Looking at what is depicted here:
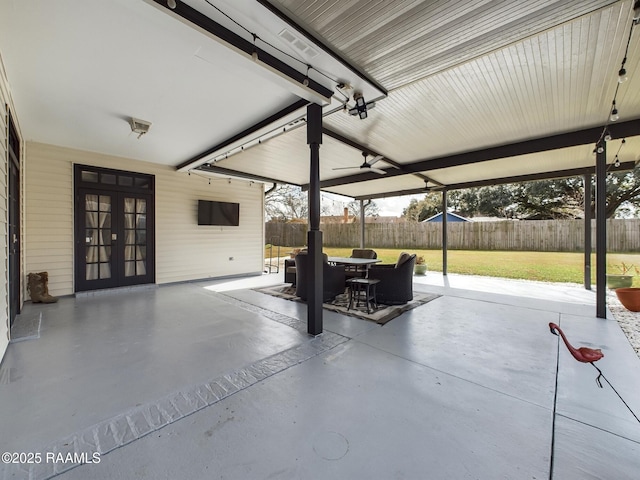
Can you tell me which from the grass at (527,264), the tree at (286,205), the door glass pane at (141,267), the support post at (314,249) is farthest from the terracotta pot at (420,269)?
the tree at (286,205)

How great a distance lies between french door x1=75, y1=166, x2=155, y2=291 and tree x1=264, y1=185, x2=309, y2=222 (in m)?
10.7

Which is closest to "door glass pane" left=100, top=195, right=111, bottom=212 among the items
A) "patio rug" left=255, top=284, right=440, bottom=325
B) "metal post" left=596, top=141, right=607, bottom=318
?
"patio rug" left=255, top=284, right=440, bottom=325

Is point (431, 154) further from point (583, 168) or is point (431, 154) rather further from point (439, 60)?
point (583, 168)

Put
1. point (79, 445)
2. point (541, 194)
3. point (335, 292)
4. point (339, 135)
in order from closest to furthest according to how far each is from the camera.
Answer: point (79, 445) → point (339, 135) → point (335, 292) → point (541, 194)

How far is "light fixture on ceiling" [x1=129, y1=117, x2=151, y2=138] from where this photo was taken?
13.0 feet

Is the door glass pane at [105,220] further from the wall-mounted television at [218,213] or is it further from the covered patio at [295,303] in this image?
the wall-mounted television at [218,213]

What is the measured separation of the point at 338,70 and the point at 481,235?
12.3 meters

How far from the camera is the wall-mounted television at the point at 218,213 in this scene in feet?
23.4

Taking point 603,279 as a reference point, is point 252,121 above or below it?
above

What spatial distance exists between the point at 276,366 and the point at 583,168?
7.96 metres

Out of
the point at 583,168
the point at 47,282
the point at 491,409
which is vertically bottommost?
the point at 491,409

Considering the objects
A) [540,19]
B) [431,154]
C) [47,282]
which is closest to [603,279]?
[431,154]

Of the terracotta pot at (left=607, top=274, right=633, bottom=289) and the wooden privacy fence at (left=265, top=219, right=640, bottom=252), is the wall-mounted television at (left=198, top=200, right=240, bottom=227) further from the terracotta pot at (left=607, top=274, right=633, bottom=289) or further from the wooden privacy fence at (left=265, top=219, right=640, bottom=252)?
the terracotta pot at (left=607, top=274, right=633, bottom=289)

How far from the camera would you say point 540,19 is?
2107mm
